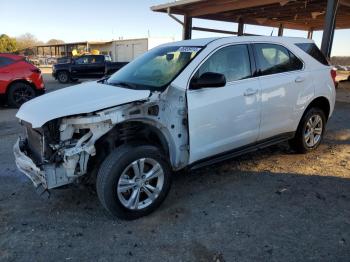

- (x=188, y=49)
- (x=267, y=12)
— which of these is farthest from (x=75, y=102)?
(x=267, y=12)

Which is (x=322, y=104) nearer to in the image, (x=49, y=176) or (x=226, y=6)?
(x=49, y=176)

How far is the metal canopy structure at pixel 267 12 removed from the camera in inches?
431

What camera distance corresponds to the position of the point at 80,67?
771 inches

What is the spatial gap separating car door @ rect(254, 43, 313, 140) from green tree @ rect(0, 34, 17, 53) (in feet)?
178

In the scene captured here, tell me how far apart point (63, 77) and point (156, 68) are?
17.0 metres

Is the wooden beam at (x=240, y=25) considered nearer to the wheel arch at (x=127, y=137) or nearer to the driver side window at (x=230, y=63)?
the driver side window at (x=230, y=63)

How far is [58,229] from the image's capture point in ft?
10.6

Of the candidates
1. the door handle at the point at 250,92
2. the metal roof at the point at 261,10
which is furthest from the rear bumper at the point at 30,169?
the metal roof at the point at 261,10

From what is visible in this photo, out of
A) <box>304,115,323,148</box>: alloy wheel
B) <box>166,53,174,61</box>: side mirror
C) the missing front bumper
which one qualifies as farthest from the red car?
<box>304,115,323,148</box>: alloy wheel

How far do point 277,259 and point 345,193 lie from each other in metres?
1.77

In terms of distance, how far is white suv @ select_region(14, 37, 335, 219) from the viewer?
310cm

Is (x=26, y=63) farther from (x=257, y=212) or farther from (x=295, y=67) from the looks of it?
(x=257, y=212)

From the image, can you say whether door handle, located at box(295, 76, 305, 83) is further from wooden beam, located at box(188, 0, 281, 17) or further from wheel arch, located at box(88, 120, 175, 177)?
wooden beam, located at box(188, 0, 281, 17)

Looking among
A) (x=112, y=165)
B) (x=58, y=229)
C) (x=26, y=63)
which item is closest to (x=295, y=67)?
(x=112, y=165)
